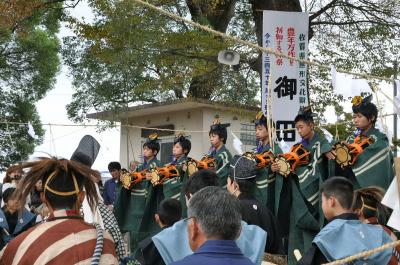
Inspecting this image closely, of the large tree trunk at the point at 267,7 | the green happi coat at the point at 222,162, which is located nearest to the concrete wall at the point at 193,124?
the large tree trunk at the point at 267,7

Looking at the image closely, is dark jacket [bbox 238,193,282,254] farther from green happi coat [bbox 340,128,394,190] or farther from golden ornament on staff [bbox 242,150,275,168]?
golden ornament on staff [bbox 242,150,275,168]

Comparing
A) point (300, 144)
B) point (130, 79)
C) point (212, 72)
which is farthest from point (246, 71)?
point (300, 144)

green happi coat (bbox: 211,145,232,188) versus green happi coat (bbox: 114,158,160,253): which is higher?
green happi coat (bbox: 211,145,232,188)

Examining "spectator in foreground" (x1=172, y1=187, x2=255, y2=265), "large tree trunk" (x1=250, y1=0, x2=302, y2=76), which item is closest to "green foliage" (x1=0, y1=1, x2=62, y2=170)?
"large tree trunk" (x1=250, y1=0, x2=302, y2=76)

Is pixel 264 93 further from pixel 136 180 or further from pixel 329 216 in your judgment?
pixel 329 216

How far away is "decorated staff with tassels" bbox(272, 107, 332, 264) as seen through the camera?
683 centimetres

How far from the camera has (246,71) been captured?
13719mm

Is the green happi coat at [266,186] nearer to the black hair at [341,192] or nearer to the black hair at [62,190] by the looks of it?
the black hair at [341,192]

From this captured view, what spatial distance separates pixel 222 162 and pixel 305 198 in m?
1.44

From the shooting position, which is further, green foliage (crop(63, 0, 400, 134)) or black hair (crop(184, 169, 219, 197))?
green foliage (crop(63, 0, 400, 134))

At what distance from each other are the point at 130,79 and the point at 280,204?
6892mm

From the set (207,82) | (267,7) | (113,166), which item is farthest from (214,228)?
(207,82)

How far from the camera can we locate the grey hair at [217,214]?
104 inches

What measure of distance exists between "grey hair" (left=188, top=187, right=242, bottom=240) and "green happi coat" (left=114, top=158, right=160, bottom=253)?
6.24 metres
